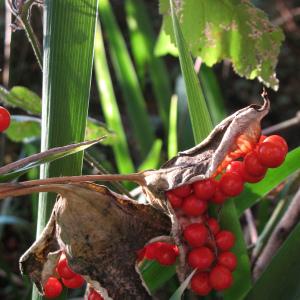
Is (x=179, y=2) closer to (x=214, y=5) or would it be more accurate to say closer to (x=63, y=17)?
(x=214, y=5)

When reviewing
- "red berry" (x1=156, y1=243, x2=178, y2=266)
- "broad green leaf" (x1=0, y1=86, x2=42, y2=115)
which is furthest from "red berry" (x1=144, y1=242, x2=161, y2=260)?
"broad green leaf" (x1=0, y1=86, x2=42, y2=115)

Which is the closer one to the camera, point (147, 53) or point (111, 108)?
point (111, 108)

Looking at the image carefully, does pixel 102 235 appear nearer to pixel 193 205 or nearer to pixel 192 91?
pixel 193 205

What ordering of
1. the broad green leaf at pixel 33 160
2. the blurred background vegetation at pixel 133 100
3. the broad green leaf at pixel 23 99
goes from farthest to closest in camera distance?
the blurred background vegetation at pixel 133 100, the broad green leaf at pixel 23 99, the broad green leaf at pixel 33 160

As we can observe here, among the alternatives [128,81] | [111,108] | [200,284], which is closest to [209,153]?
[200,284]

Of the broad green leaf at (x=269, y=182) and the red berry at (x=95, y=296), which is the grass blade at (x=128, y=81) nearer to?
the broad green leaf at (x=269, y=182)

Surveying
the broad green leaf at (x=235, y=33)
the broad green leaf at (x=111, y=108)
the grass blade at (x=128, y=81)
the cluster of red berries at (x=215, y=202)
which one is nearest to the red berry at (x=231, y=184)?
the cluster of red berries at (x=215, y=202)
